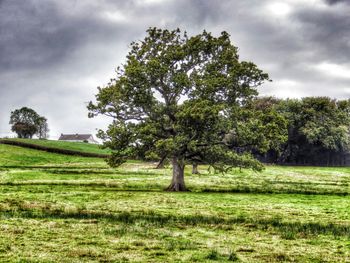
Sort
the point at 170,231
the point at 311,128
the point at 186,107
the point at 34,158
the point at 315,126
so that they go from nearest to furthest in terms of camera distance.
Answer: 1. the point at 170,231
2. the point at 186,107
3. the point at 34,158
4. the point at 311,128
5. the point at 315,126

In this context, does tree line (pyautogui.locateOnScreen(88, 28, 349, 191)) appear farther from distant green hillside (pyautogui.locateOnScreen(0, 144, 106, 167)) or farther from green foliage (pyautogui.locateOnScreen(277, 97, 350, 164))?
green foliage (pyautogui.locateOnScreen(277, 97, 350, 164))

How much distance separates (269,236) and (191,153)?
86.6ft

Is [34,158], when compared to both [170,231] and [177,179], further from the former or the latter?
[170,231]

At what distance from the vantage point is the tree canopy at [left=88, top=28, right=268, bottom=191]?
42156 millimetres

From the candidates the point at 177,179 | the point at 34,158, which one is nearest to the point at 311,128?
the point at 34,158

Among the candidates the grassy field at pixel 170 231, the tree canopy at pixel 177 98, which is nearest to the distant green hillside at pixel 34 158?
the tree canopy at pixel 177 98

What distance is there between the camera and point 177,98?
44844 millimetres

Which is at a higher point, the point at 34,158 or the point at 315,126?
the point at 315,126

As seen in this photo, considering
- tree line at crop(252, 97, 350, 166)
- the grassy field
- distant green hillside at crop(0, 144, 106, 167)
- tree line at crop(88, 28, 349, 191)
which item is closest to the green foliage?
tree line at crop(252, 97, 350, 166)

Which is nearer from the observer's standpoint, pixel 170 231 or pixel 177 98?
pixel 170 231

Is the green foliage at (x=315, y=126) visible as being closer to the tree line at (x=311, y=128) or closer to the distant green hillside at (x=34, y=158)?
the tree line at (x=311, y=128)

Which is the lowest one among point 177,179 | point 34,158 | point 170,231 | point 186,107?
point 170,231

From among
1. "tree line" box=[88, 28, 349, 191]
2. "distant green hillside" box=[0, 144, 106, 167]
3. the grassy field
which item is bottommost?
the grassy field

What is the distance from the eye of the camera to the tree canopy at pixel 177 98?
138ft
